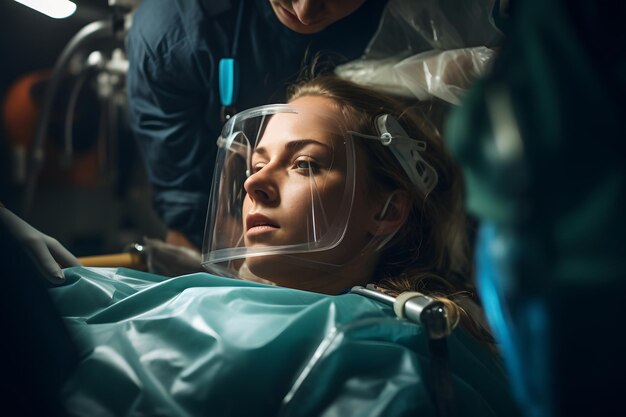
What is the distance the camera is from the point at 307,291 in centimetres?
119

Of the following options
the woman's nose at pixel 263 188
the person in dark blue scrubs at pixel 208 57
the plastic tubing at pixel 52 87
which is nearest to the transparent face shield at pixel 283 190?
the woman's nose at pixel 263 188

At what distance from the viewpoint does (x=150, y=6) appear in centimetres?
177

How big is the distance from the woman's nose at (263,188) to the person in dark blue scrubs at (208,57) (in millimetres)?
428

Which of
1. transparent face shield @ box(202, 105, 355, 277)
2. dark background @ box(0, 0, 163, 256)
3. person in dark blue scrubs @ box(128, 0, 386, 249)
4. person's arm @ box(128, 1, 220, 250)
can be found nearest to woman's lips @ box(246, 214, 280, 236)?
transparent face shield @ box(202, 105, 355, 277)

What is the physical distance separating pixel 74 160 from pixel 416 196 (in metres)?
2.38

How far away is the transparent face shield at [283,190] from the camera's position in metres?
1.20

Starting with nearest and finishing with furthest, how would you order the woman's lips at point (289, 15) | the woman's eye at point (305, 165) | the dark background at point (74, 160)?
1. the woman's eye at point (305, 165)
2. the woman's lips at point (289, 15)
3. the dark background at point (74, 160)

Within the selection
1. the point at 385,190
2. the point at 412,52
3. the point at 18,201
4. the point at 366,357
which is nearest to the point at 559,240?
the point at 366,357

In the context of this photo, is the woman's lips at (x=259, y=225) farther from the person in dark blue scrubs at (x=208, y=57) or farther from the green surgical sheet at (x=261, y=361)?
the person in dark blue scrubs at (x=208, y=57)

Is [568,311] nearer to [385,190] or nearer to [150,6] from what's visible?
[385,190]

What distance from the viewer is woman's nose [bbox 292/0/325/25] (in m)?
1.39

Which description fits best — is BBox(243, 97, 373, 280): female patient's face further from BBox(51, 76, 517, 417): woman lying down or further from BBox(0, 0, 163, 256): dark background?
BBox(0, 0, 163, 256): dark background

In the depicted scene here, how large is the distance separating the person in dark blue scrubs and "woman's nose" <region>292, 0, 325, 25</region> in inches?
0.9

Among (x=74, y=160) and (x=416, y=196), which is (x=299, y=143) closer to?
(x=416, y=196)
